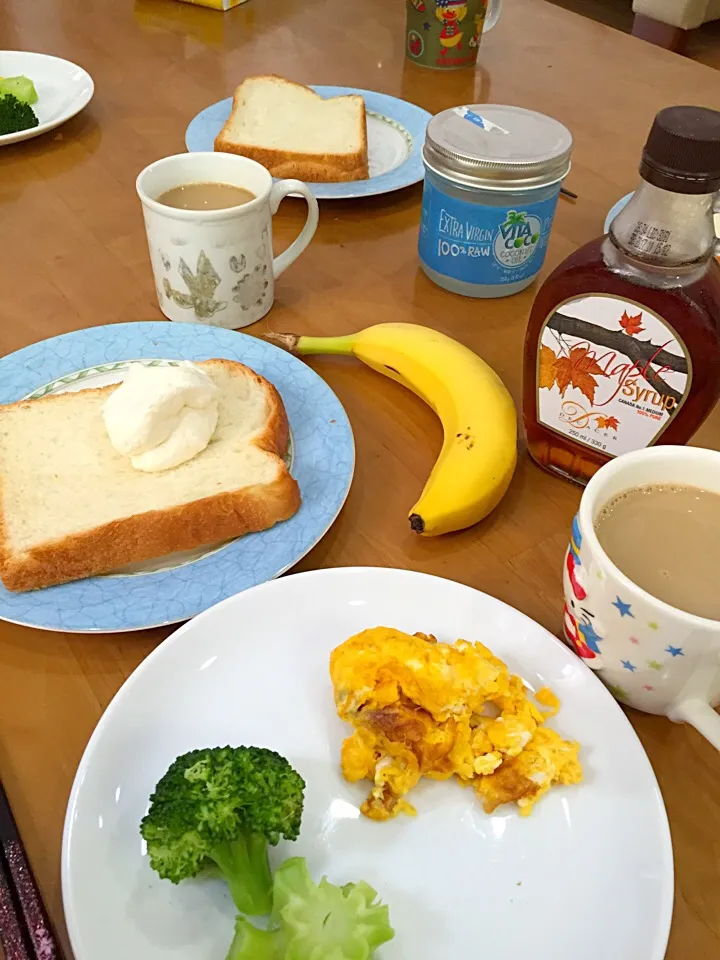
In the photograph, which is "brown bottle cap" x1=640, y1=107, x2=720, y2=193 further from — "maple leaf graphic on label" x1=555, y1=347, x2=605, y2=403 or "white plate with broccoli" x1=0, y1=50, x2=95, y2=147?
"white plate with broccoli" x1=0, y1=50, x2=95, y2=147

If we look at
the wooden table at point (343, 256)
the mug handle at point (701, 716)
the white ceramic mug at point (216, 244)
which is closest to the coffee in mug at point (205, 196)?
the white ceramic mug at point (216, 244)

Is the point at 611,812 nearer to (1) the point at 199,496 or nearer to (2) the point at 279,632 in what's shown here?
(2) the point at 279,632

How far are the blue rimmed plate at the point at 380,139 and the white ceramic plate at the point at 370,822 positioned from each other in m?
0.91

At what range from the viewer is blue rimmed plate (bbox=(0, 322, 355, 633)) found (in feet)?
2.52

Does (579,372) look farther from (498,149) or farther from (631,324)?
(498,149)

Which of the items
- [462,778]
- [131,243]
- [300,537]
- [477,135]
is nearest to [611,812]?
[462,778]

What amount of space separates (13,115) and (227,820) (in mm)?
1502

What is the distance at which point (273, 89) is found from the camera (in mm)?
1634

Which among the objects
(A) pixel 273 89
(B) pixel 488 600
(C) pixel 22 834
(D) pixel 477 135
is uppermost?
(D) pixel 477 135

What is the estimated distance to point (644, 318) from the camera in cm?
80

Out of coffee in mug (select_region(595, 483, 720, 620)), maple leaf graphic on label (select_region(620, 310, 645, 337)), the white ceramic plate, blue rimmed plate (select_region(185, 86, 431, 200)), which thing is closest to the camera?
the white ceramic plate

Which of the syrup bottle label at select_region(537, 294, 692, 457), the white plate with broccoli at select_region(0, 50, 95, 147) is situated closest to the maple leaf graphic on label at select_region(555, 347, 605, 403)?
the syrup bottle label at select_region(537, 294, 692, 457)

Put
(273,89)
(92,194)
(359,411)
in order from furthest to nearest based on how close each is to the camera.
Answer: (273,89), (92,194), (359,411)

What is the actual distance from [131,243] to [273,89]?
1.82 ft
